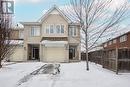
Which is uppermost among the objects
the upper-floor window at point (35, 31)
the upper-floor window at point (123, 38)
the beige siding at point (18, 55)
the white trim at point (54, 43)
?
the upper-floor window at point (35, 31)

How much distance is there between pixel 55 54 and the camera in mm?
48875

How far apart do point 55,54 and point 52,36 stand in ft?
9.81

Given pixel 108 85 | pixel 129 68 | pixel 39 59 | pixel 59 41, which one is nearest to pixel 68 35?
pixel 59 41

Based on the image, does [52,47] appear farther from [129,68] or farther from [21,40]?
[129,68]

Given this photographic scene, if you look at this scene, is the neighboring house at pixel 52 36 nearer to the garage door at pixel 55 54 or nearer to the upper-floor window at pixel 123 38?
the garage door at pixel 55 54

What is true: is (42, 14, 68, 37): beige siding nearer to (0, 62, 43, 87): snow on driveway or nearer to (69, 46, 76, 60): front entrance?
(69, 46, 76, 60): front entrance

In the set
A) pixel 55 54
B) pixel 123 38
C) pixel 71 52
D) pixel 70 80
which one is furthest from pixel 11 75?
pixel 123 38

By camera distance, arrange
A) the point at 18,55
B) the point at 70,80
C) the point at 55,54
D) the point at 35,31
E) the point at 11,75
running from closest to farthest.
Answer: the point at 70,80, the point at 11,75, the point at 55,54, the point at 35,31, the point at 18,55

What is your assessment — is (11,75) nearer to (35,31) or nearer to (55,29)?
(55,29)

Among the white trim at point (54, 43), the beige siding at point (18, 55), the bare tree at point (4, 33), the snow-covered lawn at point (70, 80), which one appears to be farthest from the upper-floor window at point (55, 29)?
the snow-covered lawn at point (70, 80)

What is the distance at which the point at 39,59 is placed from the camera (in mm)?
50688

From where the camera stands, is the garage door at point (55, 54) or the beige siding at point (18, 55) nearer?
the garage door at point (55, 54)

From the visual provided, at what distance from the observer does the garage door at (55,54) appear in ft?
160

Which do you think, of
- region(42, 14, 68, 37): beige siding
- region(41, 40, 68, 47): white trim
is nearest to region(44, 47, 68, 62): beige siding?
region(41, 40, 68, 47): white trim
